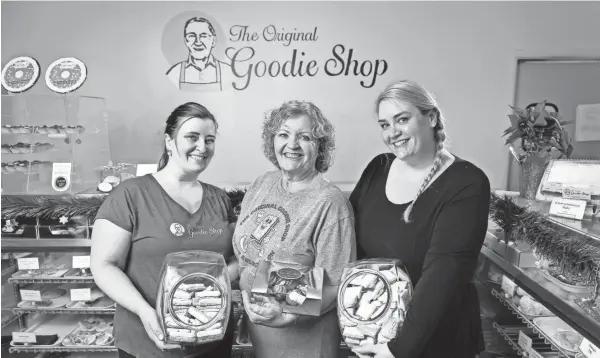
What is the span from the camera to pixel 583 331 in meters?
1.63

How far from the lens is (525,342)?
2.23 meters

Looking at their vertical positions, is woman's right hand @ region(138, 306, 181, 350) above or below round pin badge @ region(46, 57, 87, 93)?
below

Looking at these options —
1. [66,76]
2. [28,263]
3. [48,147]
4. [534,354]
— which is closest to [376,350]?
[534,354]

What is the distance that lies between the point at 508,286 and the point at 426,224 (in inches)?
44.8

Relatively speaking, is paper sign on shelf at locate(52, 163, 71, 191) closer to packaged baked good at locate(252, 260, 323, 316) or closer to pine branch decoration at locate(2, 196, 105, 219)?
pine branch decoration at locate(2, 196, 105, 219)

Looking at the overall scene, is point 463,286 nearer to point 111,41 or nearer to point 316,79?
point 316,79

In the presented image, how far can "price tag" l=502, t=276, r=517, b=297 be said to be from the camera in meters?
2.26

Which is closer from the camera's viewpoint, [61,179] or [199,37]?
[61,179]

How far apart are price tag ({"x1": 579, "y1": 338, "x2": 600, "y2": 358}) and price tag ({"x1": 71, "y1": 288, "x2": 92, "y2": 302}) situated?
2500mm

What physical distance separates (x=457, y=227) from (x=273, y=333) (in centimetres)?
75

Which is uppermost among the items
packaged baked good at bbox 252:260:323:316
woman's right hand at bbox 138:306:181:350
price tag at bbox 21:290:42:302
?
packaged baked good at bbox 252:260:323:316

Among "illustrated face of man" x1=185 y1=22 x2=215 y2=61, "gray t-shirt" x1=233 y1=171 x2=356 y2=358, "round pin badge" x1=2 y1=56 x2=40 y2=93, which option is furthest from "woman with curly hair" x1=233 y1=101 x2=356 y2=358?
"illustrated face of man" x1=185 y1=22 x2=215 y2=61

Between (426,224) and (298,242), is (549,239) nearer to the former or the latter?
(426,224)

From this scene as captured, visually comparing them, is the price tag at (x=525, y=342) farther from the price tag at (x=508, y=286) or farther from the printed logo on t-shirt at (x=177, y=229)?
the printed logo on t-shirt at (x=177, y=229)
